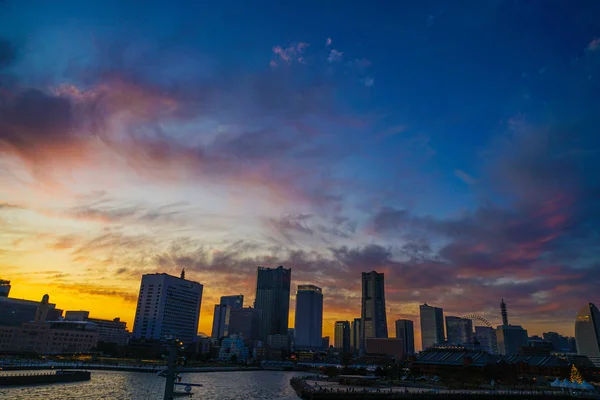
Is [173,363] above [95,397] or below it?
above

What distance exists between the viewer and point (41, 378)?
10362cm

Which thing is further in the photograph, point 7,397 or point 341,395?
point 341,395

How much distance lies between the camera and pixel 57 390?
93.4m

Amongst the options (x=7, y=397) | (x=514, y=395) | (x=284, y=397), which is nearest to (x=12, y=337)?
(x=7, y=397)

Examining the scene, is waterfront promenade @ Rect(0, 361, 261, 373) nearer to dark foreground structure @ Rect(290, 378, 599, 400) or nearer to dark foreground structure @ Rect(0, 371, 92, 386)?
dark foreground structure @ Rect(0, 371, 92, 386)

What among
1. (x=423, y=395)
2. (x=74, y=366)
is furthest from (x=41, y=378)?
(x=423, y=395)

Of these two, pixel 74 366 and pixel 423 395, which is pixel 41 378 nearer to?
pixel 74 366

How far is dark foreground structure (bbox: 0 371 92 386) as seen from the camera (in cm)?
9583

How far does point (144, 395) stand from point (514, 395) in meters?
92.0

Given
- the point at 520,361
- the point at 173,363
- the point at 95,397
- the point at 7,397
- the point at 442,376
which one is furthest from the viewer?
the point at 520,361

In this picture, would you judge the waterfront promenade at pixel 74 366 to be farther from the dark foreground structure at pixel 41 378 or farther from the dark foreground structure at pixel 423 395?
the dark foreground structure at pixel 423 395

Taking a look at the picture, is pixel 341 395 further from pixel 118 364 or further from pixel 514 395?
pixel 118 364

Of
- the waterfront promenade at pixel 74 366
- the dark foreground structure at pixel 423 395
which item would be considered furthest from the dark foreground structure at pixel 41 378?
the dark foreground structure at pixel 423 395

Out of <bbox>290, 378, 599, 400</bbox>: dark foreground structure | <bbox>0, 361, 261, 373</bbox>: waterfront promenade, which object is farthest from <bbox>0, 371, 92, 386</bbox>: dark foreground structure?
<bbox>290, 378, 599, 400</bbox>: dark foreground structure
